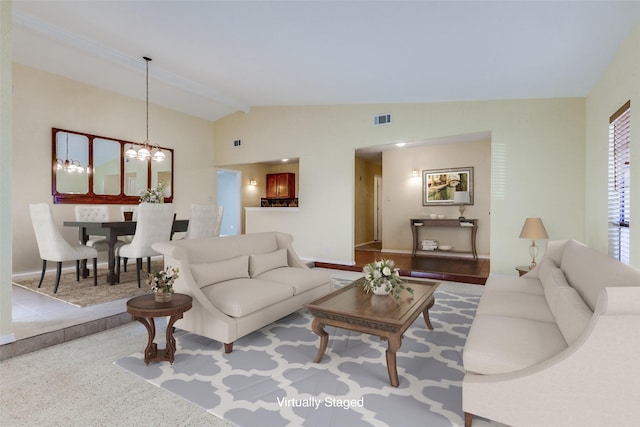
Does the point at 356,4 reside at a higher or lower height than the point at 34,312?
higher

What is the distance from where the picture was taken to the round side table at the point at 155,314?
87.3 inches

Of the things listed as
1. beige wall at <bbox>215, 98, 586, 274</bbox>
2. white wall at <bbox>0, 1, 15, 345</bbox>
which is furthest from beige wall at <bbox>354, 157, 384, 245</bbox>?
white wall at <bbox>0, 1, 15, 345</bbox>

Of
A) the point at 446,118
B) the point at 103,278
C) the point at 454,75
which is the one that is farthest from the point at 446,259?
the point at 103,278

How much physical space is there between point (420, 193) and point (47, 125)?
6.82 m

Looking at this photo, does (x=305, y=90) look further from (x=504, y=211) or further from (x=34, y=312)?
(x=34, y=312)

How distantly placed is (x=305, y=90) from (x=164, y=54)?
6.88 feet

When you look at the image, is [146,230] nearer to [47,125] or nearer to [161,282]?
[161,282]

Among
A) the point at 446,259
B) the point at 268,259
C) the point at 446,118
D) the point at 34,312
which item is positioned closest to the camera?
the point at 34,312

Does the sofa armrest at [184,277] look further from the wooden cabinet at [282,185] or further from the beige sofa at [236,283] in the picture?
the wooden cabinet at [282,185]

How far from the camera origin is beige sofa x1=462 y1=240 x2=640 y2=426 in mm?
1334

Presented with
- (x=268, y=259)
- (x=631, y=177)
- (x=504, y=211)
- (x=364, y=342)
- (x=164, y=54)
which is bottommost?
(x=364, y=342)

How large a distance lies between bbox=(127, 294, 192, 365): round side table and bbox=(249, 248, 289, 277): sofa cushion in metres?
1.00

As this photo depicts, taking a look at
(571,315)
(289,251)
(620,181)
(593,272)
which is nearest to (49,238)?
(289,251)

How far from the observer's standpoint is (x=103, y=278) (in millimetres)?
4527
